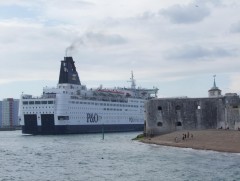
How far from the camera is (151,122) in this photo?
5734 centimetres

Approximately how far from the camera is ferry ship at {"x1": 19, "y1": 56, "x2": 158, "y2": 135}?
88000 mm

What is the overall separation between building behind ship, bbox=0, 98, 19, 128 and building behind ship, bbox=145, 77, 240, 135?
12094 cm

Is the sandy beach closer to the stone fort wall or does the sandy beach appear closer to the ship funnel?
the stone fort wall

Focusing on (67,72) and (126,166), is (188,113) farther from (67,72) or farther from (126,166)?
(67,72)

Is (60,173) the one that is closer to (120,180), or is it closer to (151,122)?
(120,180)

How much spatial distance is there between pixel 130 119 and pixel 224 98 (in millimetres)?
52572

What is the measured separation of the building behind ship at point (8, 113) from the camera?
17312cm

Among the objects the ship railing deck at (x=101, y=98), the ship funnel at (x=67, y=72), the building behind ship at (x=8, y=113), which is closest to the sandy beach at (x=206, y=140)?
the ship railing deck at (x=101, y=98)

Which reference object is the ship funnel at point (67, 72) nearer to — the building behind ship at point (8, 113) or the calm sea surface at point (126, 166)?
the calm sea surface at point (126, 166)

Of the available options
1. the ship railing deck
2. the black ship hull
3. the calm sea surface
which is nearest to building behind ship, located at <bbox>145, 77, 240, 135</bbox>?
the calm sea surface

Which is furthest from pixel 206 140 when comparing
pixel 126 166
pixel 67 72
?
pixel 67 72

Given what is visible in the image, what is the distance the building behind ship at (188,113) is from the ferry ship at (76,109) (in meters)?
32.7

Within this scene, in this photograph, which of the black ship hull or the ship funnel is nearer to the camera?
the black ship hull

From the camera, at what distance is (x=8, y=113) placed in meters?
174
